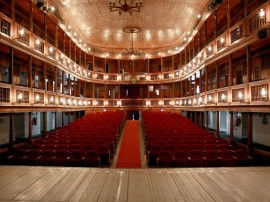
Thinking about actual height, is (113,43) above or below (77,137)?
above

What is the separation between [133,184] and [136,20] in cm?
1606

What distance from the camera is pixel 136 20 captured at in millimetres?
18875

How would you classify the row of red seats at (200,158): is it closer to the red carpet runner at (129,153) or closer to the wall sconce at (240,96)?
the red carpet runner at (129,153)

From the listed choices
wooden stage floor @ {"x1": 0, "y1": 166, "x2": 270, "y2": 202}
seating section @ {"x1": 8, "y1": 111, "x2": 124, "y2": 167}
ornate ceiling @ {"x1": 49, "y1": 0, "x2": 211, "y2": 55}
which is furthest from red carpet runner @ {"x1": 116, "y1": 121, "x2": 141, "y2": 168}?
ornate ceiling @ {"x1": 49, "y1": 0, "x2": 211, "y2": 55}

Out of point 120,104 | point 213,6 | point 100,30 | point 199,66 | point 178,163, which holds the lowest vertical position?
point 178,163

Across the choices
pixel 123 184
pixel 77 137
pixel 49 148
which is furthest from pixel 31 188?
pixel 77 137

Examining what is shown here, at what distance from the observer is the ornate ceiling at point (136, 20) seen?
16.0 meters

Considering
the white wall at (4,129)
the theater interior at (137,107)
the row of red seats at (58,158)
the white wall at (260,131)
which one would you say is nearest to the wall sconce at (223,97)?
the theater interior at (137,107)

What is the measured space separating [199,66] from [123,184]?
1345 cm

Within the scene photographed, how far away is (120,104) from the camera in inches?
1088

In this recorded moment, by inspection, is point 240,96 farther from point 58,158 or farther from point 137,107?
point 137,107

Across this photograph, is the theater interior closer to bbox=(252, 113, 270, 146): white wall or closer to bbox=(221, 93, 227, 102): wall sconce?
bbox=(252, 113, 270, 146): white wall

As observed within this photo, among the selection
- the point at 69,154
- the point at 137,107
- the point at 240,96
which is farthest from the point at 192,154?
the point at 137,107

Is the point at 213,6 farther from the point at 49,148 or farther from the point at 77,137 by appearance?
the point at 49,148
